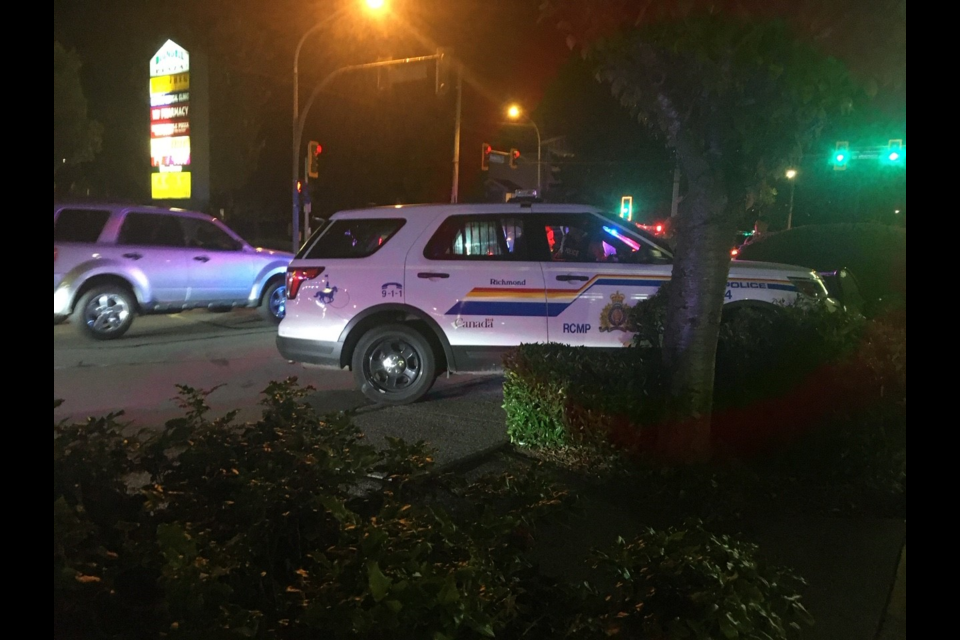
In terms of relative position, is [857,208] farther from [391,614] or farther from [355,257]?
[391,614]

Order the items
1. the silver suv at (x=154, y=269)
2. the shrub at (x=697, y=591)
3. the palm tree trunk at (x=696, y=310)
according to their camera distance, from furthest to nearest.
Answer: the silver suv at (x=154, y=269) → the palm tree trunk at (x=696, y=310) → the shrub at (x=697, y=591)

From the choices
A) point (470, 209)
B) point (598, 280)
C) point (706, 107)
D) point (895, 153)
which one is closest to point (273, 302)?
point (470, 209)

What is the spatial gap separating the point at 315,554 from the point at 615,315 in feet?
16.4

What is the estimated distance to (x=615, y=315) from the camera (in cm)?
672

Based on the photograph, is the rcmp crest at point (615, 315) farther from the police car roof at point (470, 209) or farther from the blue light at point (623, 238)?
the police car roof at point (470, 209)

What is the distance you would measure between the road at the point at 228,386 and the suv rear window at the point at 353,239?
139cm

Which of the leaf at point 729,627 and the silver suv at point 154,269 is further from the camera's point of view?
the silver suv at point 154,269

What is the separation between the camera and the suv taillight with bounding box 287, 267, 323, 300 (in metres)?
6.94

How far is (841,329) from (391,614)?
430cm

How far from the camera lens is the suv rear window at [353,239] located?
6.96 m

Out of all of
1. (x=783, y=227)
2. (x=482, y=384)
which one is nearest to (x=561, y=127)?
(x=783, y=227)

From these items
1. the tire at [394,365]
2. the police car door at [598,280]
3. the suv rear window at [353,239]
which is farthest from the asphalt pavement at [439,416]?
the suv rear window at [353,239]

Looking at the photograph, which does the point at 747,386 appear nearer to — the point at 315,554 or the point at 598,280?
the point at 598,280
